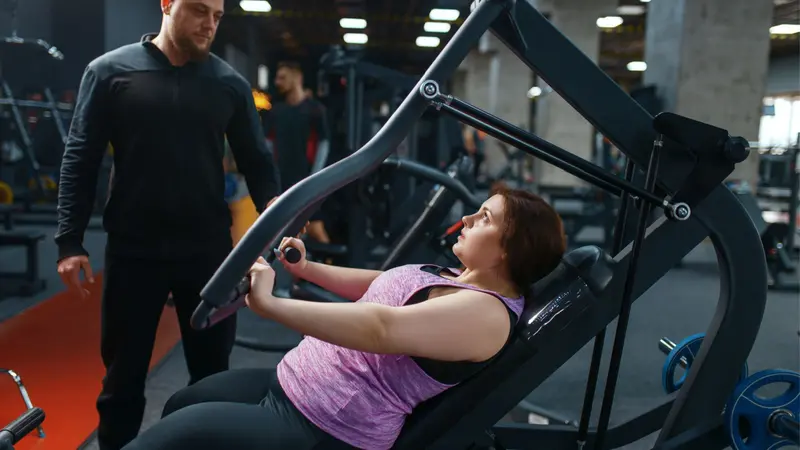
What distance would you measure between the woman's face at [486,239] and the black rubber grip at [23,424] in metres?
0.95

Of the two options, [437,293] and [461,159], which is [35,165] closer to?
[461,159]

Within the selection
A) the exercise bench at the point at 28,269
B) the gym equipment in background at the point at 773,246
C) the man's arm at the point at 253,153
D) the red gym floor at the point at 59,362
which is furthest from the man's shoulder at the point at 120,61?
the gym equipment in background at the point at 773,246

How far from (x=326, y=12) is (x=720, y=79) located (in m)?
6.35

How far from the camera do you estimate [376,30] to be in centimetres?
1448

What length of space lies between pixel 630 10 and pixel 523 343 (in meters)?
13.7

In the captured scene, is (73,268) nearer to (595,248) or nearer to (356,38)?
(595,248)

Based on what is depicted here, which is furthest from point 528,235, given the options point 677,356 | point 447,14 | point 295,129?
point 447,14

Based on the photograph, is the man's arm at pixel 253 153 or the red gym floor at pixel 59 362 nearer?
the man's arm at pixel 253 153

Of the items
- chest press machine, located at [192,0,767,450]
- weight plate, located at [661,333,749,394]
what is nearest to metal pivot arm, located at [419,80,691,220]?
chest press machine, located at [192,0,767,450]

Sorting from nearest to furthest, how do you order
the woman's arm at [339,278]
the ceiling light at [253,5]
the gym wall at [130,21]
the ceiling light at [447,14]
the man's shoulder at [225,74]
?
the woman's arm at [339,278]
the man's shoulder at [225,74]
the gym wall at [130,21]
the ceiling light at [253,5]
the ceiling light at [447,14]

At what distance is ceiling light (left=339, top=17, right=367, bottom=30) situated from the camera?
1259 centimetres

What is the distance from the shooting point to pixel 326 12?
10.9m

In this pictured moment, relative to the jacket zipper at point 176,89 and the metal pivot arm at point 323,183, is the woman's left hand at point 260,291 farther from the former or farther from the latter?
the jacket zipper at point 176,89

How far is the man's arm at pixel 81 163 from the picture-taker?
5.51 feet
